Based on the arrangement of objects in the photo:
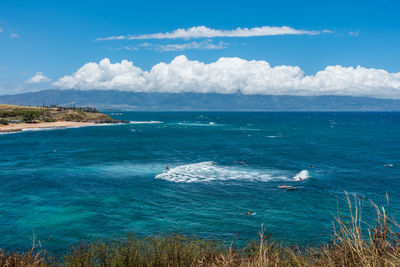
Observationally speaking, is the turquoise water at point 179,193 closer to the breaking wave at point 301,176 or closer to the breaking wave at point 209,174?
the breaking wave at point 209,174

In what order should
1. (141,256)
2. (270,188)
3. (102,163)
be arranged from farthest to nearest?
(102,163) → (270,188) → (141,256)

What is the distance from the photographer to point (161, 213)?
45625 mm

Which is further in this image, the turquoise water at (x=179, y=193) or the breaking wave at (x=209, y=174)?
the breaking wave at (x=209, y=174)

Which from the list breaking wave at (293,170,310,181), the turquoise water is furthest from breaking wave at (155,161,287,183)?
breaking wave at (293,170,310,181)

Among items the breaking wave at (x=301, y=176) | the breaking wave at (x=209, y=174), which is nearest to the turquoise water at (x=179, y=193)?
the breaking wave at (x=209, y=174)

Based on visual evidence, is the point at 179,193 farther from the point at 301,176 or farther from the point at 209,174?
the point at 301,176

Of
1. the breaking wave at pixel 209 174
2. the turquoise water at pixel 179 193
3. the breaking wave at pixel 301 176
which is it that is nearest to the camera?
the turquoise water at pixel 179 193

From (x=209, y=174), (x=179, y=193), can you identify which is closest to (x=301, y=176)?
(x=209, y=174)

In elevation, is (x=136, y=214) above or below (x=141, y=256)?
below

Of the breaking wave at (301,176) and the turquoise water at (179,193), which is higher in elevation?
the breaking wave at (301,176)

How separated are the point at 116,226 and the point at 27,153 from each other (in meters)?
71.1

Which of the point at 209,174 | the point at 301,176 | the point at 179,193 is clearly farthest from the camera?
the point at 209,174

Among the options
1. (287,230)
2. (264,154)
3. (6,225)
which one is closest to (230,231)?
(287,230)

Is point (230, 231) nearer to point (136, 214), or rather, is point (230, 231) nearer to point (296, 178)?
point (136, 214)
